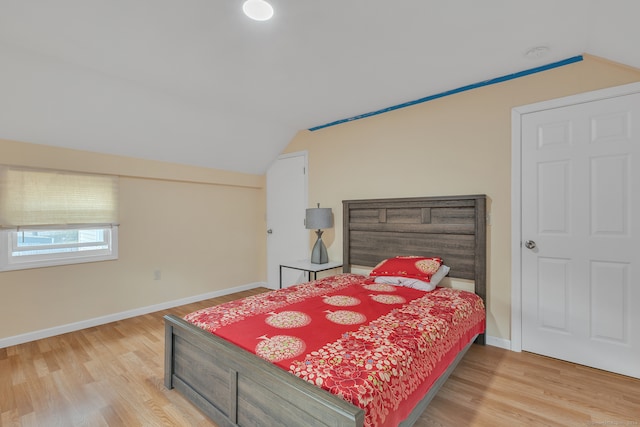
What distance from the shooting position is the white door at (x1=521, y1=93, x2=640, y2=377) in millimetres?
2182

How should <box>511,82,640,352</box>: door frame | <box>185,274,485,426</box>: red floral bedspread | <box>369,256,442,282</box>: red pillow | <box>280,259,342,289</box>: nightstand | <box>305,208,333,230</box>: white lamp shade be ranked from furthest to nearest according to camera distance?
<box>305,208,333,230</box>: white lamp shade
<box>280,259,342,289</box>: nightstand
<box>369,256,442,282</box>: red pillow
<box>511,82,640,352</box>: door frame
<box>185,274,485,426</box>: red floral bedspread

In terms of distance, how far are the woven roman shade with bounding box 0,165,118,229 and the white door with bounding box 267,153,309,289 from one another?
2009 mm

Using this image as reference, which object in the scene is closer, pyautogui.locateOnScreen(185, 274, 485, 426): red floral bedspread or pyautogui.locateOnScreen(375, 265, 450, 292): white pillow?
pyautogui.locateOnScreen(185, 274, 485, 426): red floral bedspread

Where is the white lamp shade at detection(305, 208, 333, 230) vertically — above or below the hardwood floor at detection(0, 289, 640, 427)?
above

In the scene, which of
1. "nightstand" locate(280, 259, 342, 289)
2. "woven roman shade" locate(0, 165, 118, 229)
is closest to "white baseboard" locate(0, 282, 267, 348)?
"woven roman shade" locate(0, 165, 118, 229)

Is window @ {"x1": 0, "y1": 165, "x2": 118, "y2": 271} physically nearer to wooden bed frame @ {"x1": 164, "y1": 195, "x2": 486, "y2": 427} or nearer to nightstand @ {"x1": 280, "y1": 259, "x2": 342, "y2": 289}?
wooden bed frame @ {"x1": 164, "y1": 195, "x2": 486, "y2": 427}

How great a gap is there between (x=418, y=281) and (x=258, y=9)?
92.4 inches

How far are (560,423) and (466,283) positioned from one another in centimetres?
124

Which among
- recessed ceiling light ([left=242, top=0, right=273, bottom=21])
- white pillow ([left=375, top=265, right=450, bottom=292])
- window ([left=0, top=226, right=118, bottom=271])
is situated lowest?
white pillow ([left=375, top=265, right=450, bottom=292])

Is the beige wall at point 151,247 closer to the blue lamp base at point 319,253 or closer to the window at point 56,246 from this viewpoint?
the window at point 56,246

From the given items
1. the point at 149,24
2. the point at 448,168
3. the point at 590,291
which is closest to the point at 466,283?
the point at 590,291

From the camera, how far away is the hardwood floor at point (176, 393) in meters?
1.77

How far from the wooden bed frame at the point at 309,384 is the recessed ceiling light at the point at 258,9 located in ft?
6.14

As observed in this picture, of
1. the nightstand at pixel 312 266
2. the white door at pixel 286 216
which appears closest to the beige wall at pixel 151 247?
the white door at pixel 286 216
